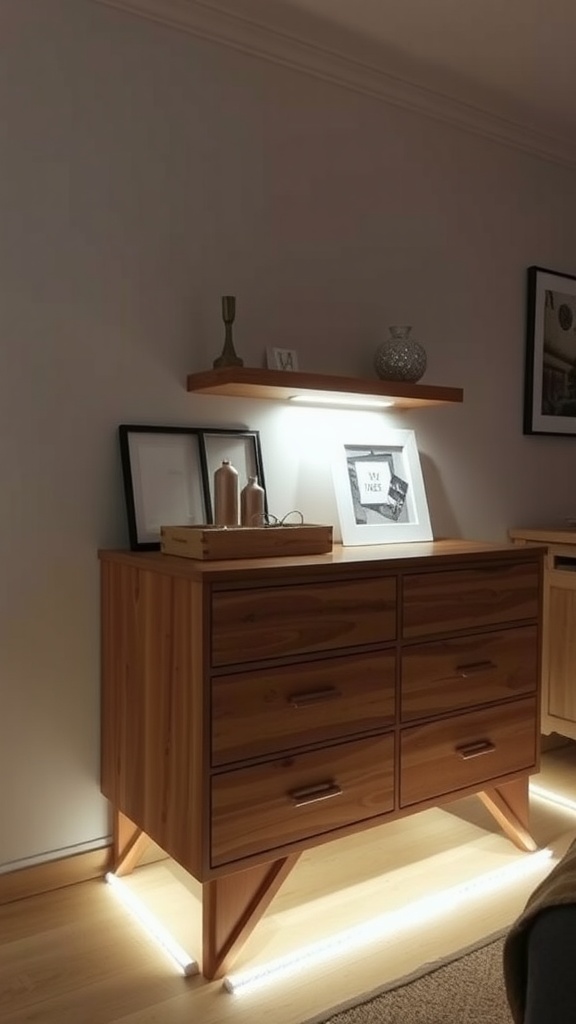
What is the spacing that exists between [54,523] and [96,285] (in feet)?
1.96

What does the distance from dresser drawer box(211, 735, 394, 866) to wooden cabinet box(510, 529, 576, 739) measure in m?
1.11

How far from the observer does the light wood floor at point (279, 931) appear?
1608 millimetres

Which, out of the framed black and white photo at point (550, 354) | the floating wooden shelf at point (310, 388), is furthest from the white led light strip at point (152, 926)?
the framed black and white photo at point (550, 354)

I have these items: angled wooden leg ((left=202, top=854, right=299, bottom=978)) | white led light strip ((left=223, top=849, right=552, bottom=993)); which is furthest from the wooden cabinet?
angled wooden leg ((left=202, top=854, right=299, bottom=978))

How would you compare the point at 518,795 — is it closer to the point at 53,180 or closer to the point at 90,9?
the point at 53,180

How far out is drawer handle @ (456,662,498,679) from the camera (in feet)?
6.81

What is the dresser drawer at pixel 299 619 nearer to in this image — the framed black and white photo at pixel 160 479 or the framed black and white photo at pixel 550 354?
the framed black and white photo at pixel 160 479

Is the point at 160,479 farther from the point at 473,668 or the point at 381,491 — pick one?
the point at 473,668

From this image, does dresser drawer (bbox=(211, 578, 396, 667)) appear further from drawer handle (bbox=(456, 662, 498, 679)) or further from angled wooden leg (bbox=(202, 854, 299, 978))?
angled wooden leg (bbox=(202, 854, 299, 978))

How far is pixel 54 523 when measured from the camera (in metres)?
2.00

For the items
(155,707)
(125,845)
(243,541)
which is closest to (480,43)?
(243,541)

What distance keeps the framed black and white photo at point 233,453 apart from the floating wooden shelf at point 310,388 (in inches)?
4.3

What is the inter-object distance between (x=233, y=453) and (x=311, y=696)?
0.76 metres

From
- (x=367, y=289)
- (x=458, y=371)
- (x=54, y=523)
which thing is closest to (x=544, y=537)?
(x=458, y=371)
